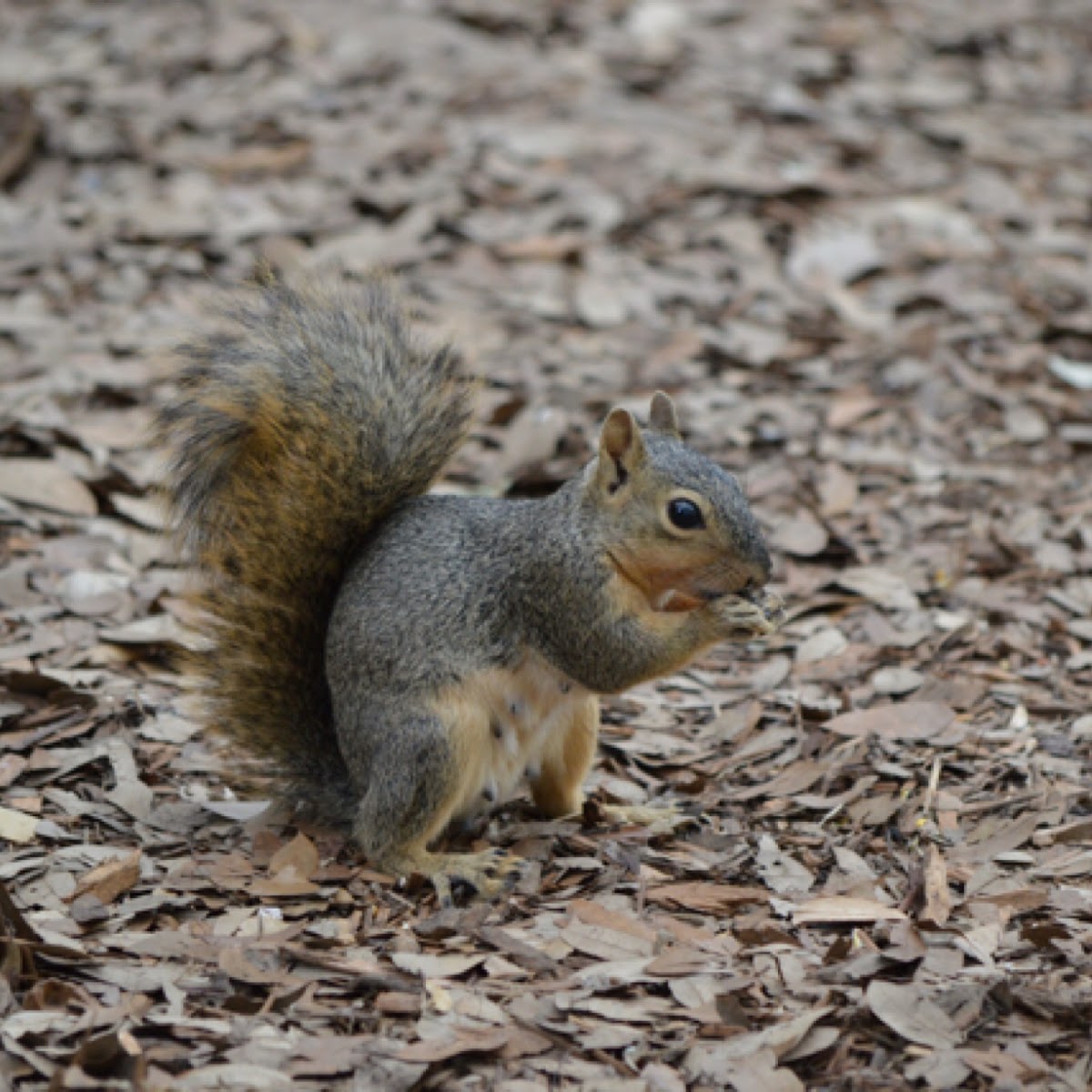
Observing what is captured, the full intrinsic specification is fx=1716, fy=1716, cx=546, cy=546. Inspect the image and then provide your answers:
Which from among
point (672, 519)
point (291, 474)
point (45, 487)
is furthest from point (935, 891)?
point (45, 487)

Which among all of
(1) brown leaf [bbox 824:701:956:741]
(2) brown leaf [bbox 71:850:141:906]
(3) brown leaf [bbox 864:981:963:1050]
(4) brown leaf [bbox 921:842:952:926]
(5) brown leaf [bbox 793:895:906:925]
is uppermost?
(3) brown leaf [bbox 864:981:963:1050]

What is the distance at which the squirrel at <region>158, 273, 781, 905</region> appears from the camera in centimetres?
384

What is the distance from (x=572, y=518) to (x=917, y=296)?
3634 millimetres

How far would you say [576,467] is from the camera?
19.0 ft

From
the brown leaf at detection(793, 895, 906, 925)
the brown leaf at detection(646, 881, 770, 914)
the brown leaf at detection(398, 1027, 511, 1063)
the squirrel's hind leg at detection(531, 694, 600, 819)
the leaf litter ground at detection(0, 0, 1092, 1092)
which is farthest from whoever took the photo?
the squirrel's hind leg at detection(531, 694, 600, 819)

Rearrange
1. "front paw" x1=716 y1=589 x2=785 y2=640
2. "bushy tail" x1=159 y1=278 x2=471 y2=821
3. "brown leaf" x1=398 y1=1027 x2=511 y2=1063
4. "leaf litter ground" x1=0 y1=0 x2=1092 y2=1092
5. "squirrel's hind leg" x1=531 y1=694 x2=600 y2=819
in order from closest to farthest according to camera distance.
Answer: "brown leaf" x1=398 y1=1027 x2=511 y2=1063, "leaf litter ground" x1=0 y1=0 x2=1092 y2=1092, "front paw" x1=716 y1=589 x2=785 y2=640, "bushy tail" x1=159 y1=278 x2=471 y2=821, "squirrel's hind leg" x1=531 y1=694 x2=600 y2=819

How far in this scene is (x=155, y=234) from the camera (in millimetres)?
7250

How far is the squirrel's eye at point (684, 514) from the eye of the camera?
3801 mm

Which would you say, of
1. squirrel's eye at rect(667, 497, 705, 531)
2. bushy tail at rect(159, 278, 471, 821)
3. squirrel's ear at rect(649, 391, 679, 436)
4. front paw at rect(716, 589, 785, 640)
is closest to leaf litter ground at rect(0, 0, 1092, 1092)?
bushy tail at rect(159, 278, 471, 821)

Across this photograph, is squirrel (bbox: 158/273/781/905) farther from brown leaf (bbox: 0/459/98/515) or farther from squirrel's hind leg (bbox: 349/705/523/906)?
brown leaf (bbox: 0/459/98/515)

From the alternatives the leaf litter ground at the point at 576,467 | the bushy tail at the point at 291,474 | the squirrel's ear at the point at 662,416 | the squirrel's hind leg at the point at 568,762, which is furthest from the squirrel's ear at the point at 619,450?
the leaf litter ground at the point at 576,467

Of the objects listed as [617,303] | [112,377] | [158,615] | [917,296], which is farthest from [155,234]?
[917,296]

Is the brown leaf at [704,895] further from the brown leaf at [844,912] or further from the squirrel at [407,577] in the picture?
the squirrel at [407,577]

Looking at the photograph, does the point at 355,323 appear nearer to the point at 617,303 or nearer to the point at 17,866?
the point at 17,866
